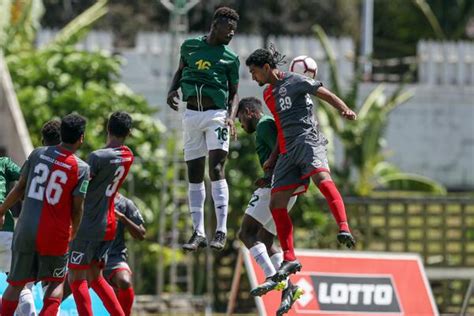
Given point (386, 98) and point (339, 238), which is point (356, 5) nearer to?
point (386, 98)

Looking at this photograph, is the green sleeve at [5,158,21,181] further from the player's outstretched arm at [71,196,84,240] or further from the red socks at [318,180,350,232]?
the red socks at [318,180,350,232]

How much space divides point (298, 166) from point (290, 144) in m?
0.23

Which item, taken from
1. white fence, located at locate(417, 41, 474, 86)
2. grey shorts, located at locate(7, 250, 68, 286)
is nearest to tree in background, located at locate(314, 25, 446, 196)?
white fence, located at locate(417, 41, 474, 86)

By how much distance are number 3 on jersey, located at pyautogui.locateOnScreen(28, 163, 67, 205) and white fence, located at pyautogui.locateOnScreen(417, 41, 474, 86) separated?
91.1 feet

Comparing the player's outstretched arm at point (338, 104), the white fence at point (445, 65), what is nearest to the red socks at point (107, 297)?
the player's outstretched arm at point (338, 104)

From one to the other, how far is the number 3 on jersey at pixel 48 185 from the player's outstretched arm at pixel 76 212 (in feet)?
0.52

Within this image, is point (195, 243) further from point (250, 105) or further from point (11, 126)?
point (11, 126)

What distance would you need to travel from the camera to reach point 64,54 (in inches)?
1144

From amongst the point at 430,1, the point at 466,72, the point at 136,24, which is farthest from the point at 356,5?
the point at 466,72

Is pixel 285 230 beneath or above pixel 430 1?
beneath

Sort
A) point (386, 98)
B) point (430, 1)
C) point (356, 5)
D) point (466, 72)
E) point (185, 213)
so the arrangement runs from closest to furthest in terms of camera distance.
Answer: point (185, 213)
point (386, 98)
point (466, 72)
point (430, 1)
point (356, 5)

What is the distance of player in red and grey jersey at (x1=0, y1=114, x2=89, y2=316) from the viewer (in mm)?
12836

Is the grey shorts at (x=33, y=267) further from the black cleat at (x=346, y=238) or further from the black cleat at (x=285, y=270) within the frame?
the black cleat at (x=346, y=238)

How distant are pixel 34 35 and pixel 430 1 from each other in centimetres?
2023
